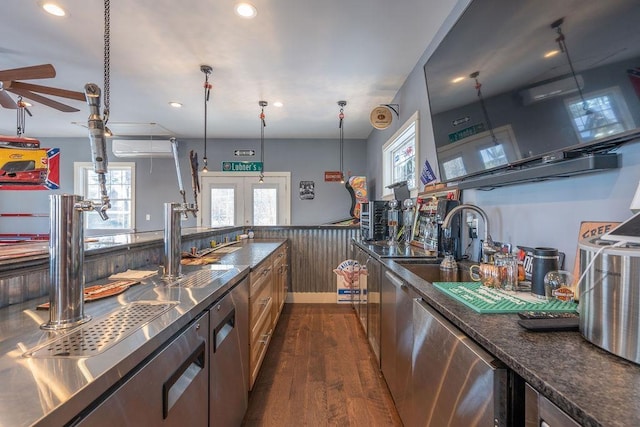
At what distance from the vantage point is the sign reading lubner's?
5.64 m

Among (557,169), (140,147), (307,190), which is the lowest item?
(557,169)

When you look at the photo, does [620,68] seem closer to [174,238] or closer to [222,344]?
[222,344]

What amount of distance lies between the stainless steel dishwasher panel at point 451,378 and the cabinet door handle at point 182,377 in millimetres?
862

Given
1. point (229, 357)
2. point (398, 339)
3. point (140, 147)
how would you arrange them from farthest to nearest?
point (140, 147) → point (398, 339) → point (229, 357)

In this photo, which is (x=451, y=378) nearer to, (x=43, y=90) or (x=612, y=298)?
(x=612, y=298)

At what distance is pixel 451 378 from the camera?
0.99 m

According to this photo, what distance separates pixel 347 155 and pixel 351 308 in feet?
9.54

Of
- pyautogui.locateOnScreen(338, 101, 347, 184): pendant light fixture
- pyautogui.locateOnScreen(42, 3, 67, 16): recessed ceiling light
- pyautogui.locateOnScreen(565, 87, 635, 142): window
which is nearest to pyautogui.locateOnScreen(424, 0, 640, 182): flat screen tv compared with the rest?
pyautogui.locateOnScreen(565, 87, 635, 142): window

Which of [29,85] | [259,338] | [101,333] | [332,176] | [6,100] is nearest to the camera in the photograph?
[101,333]

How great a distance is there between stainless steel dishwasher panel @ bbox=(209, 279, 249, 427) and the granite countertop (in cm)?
96

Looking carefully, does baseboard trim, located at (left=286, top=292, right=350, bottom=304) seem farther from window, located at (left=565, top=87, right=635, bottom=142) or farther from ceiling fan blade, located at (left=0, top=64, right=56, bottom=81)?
window, located at (left=565, top=87, right=635, bottom=142)

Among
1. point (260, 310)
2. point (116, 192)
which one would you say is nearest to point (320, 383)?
point (260, 310)

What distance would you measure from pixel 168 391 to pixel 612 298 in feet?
3.73

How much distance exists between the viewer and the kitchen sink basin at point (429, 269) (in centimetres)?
156
